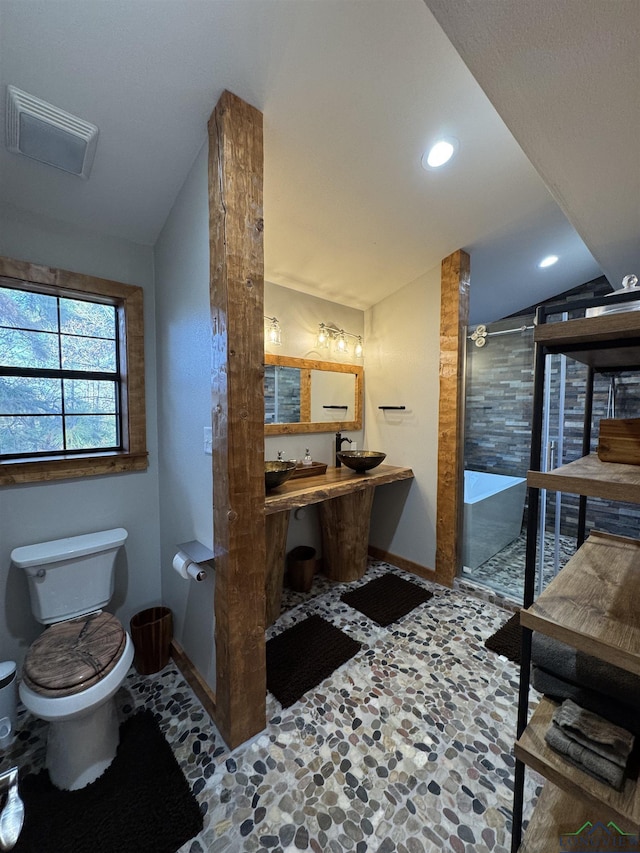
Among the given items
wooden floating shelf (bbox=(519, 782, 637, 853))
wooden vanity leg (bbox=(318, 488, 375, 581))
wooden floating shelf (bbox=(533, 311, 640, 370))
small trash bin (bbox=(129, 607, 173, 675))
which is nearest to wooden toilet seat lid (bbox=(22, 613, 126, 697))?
small trash bin (bbox=(129, 607, 173, 675))

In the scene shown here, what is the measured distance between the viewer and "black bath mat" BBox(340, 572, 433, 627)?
7.54 feet

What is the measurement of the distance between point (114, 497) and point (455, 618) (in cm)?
233

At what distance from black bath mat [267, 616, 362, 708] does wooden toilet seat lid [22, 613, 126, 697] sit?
0.83 metres

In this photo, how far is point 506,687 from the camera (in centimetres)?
169

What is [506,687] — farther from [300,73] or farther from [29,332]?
[29,332]

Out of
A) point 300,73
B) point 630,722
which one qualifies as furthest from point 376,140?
point 630,722

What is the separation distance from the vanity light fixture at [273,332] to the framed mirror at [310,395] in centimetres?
11

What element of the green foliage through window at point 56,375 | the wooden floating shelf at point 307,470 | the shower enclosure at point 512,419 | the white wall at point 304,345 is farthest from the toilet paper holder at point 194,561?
the shower enclosure at point 512,419

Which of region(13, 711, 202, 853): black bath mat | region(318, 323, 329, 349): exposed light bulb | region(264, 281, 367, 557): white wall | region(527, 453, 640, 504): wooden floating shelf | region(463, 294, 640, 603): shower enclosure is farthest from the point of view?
region(318, 323, 329, 349): exposed light bulb

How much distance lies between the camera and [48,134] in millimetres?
1302

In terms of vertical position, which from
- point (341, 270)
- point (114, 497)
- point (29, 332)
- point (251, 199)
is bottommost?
point (114, 497)

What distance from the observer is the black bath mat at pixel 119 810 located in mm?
1099

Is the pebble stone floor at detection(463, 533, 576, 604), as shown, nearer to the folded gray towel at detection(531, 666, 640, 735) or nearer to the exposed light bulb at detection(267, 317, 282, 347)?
the folded gray towel at detection(531, 666, 640, 735)

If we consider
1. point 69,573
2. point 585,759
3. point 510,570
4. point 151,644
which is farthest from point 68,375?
point 510,570
